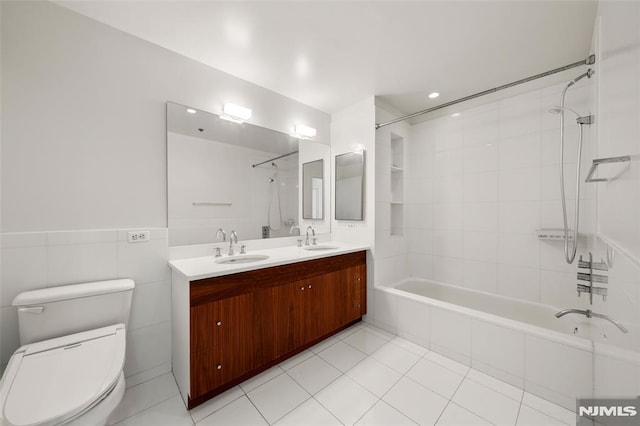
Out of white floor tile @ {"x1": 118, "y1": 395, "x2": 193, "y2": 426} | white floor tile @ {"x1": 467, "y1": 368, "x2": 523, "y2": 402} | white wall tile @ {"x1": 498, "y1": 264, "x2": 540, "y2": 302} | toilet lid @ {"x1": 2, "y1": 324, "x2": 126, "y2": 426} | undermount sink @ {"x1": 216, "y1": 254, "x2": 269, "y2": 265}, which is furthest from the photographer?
white wall tile @ {"x1": 498, "y1": 264, "x2": 540, "y2": 302}

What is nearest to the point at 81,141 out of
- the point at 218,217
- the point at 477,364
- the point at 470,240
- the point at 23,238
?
the point at 23,238

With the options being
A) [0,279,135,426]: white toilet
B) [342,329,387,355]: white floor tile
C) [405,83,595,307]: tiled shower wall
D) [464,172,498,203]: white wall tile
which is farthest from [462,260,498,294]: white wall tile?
[0,279,135,426]: white toilet

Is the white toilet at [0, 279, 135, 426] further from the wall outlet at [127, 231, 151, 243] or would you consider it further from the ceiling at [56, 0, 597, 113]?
the ceiling at [56, 0, 597, 113]

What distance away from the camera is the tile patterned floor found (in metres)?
1.33

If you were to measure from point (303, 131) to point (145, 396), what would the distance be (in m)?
2.53

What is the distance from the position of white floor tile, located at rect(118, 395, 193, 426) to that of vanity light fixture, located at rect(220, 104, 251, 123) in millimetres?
2101

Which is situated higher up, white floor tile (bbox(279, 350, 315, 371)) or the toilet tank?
the toilet tank

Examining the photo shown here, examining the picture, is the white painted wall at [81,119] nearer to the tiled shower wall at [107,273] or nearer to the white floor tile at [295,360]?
the tiled shower wall at [107,273]

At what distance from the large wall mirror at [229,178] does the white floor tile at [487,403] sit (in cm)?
190

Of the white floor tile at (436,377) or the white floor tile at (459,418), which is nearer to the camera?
the white floor tile at (459,418)

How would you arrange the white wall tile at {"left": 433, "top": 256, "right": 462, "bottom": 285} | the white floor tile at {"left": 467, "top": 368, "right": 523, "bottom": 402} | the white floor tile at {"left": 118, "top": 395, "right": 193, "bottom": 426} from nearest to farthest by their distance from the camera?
the white floor tile at {"left": 118, "top": 395, "right": 193, "bottom": 426} → the white floor tile at {"left": 467, "top": 368, "right": 523, "bottom": 402} → the white wall tile at {"left": 433, "top": 256, "right": 462, "bottom": 285}

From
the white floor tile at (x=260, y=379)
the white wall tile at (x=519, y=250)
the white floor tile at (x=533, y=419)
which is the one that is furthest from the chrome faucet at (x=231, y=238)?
the white wall tile at (x=519, y=250)

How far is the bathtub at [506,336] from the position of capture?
4.66ft

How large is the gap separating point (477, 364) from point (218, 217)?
237 cm
